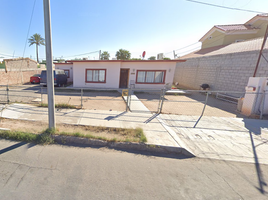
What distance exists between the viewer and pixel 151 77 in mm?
14602

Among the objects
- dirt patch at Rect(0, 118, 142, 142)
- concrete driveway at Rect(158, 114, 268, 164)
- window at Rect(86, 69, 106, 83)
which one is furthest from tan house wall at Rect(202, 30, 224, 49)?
dirt patch at Rect(0, 118, 142, 142)

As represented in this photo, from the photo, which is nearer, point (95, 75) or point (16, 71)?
point (95, 75)

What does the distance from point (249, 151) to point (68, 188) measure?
4898mm

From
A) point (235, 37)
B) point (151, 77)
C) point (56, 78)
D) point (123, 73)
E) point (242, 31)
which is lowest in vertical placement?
point (56, 78)

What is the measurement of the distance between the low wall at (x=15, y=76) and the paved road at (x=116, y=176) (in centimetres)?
1646

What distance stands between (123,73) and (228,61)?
11174 mm

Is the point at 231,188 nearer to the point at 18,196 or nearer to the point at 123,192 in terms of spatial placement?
the point at 123,192

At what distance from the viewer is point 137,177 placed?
251 cm

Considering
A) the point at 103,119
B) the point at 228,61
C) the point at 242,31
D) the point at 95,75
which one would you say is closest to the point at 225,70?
the point at 228,61

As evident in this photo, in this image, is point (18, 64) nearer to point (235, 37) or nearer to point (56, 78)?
point (56, 78)

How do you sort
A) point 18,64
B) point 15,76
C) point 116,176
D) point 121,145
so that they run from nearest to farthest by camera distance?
point 116,176 < point 121,145 < point 15,76 < point 18,64

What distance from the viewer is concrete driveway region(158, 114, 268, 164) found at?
11.4 feet

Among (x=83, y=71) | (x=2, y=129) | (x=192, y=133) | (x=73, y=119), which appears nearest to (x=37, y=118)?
(x=2, y=129)

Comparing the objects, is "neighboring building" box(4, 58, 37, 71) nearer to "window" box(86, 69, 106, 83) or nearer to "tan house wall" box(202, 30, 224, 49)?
"window" box(86, 69, 106, 83)
